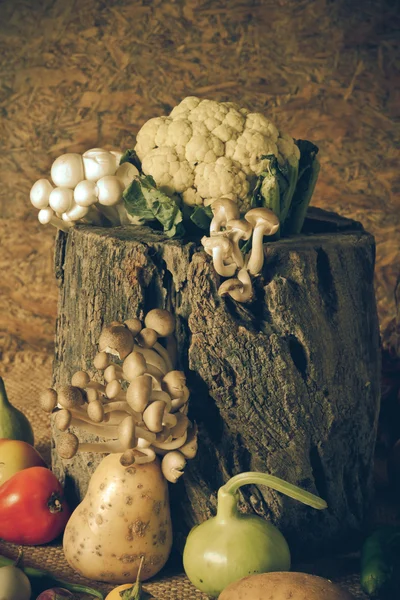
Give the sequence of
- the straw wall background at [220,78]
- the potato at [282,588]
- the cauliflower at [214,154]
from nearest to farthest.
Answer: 1. the potato at [282,588]
2. the cauliflower at [214,154]
3. the straw wall background at [220,78]

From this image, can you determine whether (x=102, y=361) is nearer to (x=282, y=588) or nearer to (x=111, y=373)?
(x=111, y=373)

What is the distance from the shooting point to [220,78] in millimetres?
3764

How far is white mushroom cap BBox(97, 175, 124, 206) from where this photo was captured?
89.4 inches

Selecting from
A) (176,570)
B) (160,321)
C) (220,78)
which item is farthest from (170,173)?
(220,78)

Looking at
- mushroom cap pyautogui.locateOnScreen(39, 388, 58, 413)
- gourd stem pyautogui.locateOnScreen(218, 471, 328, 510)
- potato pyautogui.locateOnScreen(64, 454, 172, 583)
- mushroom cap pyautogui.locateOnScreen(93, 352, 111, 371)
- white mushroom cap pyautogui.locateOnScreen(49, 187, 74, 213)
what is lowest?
potato pyautogui.locateOnScreen(64, 454, 172, 583)

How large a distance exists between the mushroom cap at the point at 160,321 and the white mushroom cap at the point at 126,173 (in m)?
0.42

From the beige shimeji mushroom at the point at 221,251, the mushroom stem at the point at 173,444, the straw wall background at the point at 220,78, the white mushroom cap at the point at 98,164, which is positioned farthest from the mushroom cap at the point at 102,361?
the straw wall background at the point at 220,78

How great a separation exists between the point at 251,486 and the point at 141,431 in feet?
1.19

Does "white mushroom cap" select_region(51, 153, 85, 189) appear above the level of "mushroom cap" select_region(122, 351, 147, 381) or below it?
above

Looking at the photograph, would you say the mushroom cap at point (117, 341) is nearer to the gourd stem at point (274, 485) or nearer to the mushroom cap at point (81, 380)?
the mushroom cap at point (81, 380)

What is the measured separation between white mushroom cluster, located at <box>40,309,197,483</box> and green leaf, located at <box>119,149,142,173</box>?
0.52 metres

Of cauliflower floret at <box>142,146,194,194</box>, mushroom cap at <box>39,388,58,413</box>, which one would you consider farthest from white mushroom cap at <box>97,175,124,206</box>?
mushroom cap at <box>39,388,58,413</box>

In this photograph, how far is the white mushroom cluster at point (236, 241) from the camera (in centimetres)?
199

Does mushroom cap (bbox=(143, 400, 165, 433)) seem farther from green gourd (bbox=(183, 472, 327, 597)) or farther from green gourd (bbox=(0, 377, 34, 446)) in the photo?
green gourd (bbox=(0, 377, 34, 446))
